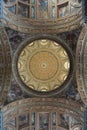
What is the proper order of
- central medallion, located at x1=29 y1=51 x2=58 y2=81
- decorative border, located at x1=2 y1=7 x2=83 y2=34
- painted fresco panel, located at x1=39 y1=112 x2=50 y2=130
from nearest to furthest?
decorative border, located at x1=2 y1=7 x2=83 y2=34
painted fresco panel, located at x1=39 y1=112 x2=50 y2=130
central medallion, located at x1=29 y1=51 x2=58 y2=81

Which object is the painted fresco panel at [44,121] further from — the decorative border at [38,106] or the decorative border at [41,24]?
the decorative border at [41,24]

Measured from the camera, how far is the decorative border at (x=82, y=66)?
3269cm

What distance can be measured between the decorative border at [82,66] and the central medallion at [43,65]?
8.09 ft

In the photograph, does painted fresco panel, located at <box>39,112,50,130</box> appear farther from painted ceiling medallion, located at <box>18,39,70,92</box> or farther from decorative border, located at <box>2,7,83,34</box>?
decorative border, located at <box>2,7,83,34</box>

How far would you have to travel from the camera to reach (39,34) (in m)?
33.3

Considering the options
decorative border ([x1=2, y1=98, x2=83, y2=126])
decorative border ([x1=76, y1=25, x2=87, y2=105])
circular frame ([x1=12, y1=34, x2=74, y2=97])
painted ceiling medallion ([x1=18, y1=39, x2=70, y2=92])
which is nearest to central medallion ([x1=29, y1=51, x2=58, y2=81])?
painted ceiling medallion ([x1=18, y1=39, x2=70, y2=92])

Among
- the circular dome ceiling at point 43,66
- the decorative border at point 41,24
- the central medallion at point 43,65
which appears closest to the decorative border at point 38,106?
the circular dome ceiling at point 43,66

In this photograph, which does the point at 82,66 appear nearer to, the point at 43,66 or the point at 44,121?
the point at 43,66

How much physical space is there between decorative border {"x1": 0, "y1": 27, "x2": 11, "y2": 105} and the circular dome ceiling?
616 mm

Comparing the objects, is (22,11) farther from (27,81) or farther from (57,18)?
(27,81)

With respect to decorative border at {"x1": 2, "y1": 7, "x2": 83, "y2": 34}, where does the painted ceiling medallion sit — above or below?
below

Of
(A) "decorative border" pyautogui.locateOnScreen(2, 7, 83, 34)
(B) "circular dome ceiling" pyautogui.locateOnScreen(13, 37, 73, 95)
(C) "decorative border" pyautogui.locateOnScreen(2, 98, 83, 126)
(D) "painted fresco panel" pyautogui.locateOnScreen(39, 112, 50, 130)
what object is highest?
(A) "decorative border" pyautogui.locateOnScreen(2, 7, 83, 34)

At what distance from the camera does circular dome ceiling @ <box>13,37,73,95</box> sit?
33812 millimetres

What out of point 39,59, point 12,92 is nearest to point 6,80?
point 12,92
